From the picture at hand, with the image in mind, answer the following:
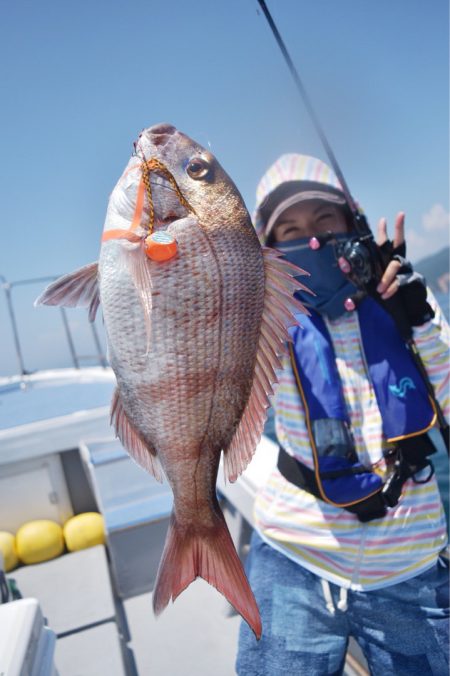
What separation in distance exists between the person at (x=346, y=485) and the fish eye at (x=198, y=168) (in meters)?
0.75

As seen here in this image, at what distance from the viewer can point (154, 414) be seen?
1170mm

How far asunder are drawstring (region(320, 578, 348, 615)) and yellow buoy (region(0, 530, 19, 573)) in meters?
3.09

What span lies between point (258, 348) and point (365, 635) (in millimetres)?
1429

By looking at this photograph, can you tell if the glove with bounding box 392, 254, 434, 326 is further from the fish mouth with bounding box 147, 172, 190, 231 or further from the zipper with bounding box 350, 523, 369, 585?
the fish mouth with bounding box 147, 172, 190, 231

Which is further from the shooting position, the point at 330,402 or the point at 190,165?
the point at 330,402

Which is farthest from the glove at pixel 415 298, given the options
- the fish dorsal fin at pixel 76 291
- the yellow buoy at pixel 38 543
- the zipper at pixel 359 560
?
the yellow buoy at pixel 38 543

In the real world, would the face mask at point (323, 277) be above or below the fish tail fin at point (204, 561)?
above

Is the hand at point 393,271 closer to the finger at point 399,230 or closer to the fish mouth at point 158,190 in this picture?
the finger at point 399,230

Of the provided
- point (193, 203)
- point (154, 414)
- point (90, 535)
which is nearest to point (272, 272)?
point (193, 203)

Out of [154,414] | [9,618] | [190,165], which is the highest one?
[190,165]

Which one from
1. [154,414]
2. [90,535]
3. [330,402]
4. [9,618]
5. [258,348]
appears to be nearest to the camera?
[154,414]

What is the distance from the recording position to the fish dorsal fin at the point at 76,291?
45.8 inches

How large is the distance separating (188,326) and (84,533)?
12.0ft

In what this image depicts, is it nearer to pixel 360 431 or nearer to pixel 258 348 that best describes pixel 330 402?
pixel 360 431
